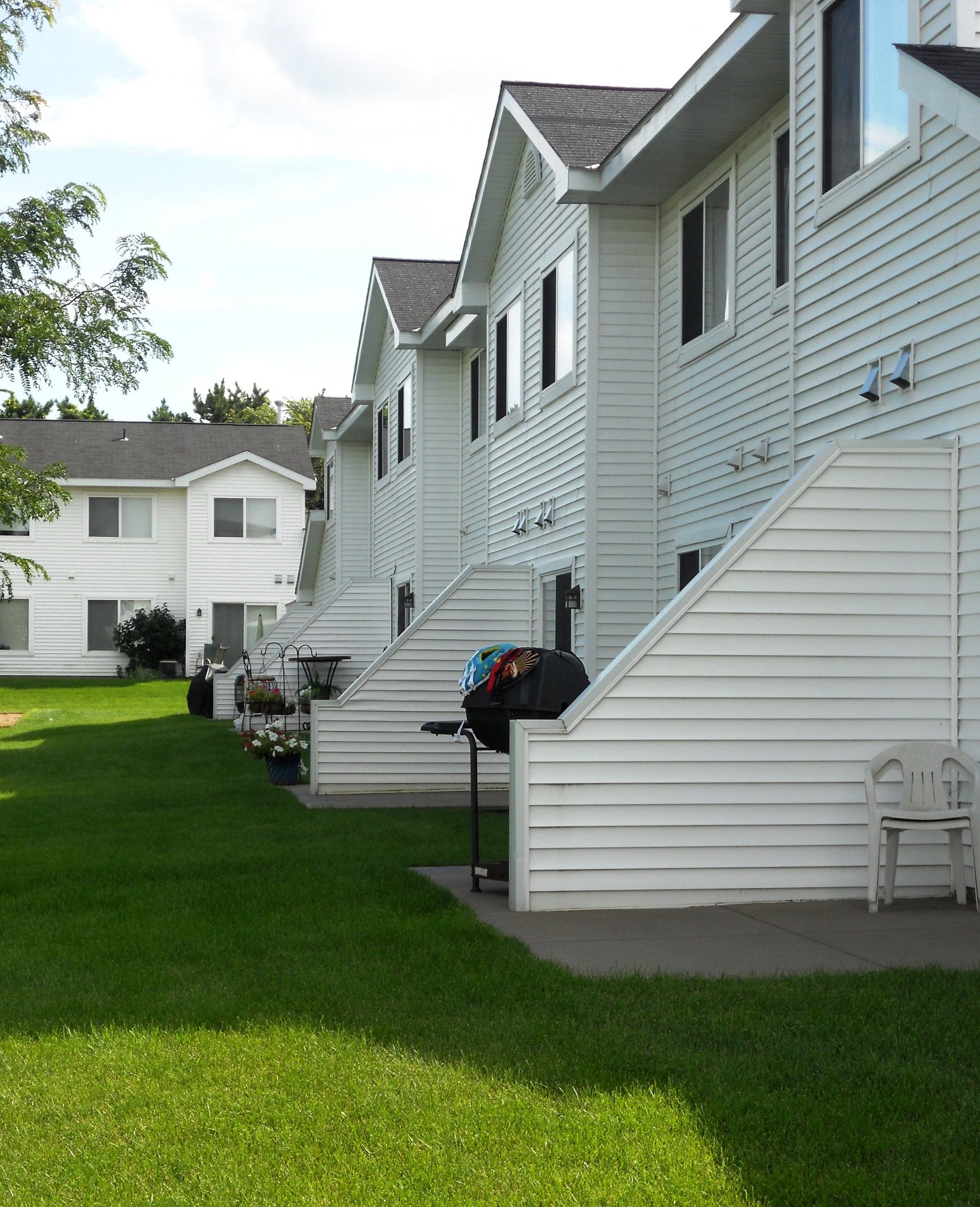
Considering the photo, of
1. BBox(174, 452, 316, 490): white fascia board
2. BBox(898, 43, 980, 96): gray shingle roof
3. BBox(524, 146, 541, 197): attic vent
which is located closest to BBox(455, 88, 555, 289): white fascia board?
BBox(524, 146, 541, 197): attic vent

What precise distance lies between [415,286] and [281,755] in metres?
9.94

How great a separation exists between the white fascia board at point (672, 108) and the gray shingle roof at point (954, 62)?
282cm

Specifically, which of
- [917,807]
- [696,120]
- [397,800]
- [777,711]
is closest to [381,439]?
[397,800]

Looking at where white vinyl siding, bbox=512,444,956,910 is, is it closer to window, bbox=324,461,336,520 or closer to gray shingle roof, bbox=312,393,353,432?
window, bbox=324,461,336,520

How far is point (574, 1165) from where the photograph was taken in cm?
387

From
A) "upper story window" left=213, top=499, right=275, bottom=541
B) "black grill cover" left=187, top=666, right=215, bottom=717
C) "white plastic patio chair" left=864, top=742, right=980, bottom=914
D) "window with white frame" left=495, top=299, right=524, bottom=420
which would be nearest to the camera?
"white plastic patio chair" left=864, top=742, right=980, bottom=914

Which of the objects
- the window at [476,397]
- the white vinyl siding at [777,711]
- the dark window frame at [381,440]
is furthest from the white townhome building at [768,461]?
the dark window frame at [381,440]

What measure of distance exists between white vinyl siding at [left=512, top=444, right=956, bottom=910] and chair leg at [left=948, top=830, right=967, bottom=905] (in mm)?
170

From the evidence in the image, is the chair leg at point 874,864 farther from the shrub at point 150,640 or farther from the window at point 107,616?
the window at point 107,616

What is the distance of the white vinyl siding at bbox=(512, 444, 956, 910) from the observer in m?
7.76

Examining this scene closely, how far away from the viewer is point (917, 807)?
299 inches

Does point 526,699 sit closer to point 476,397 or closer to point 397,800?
point 397,800

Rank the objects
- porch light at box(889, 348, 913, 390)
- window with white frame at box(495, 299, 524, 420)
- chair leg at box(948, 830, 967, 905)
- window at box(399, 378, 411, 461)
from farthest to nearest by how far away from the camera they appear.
A: window at box(399, 378, 411, 461), window with white frame at box(495, 299, 524, 420), porch light at box(889, 348, 913, 390), chair leg at box(948, 830, 967, 905)

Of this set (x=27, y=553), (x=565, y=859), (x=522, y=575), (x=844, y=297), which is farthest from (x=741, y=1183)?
(x=27, y=553)
